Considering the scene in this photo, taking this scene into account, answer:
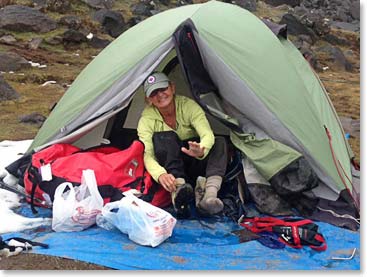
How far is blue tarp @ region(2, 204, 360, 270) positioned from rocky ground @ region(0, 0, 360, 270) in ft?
0.48

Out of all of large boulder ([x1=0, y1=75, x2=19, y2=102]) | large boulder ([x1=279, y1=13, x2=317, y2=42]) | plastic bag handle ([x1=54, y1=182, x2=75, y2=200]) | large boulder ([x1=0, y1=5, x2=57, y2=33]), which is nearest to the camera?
plastic bag handle ([x1=54, y1=182, x2=75, y2=200])

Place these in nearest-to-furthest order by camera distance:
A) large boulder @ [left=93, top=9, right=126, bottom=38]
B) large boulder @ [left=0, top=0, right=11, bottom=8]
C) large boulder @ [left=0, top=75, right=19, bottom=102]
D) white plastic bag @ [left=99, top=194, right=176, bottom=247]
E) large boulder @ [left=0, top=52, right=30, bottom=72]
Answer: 1. white plastic bag @ [left=99, top=194, right=176, bottom=247]
2. large boulder @ [left=0, top=75, right=19, bottom=102]
3. large boulder @ [left=0, top=52, right=30, bottom=72]
4. large boulder @ [left=0, top=0, right=11, bottom=8]
5. large boulder @ [left=93, top=9, right=126, bottom=38]

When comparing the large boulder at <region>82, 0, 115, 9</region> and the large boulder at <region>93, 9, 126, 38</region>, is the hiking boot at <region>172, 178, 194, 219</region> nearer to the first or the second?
the large boulder at <region>93, 9, 126, 38</region>

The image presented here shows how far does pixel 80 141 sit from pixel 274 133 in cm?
179

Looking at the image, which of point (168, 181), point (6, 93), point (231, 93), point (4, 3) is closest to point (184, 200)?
point (168, 181)

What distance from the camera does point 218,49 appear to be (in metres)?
4.77

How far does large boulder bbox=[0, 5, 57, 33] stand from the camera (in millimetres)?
15078

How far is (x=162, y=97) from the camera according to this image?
15.1 ft

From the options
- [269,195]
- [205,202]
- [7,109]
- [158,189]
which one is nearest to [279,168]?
[269,195]

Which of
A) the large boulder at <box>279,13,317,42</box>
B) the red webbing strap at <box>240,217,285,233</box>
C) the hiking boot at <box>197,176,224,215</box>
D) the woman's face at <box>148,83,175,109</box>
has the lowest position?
the large boulder at <box>279,13,317,42</box>

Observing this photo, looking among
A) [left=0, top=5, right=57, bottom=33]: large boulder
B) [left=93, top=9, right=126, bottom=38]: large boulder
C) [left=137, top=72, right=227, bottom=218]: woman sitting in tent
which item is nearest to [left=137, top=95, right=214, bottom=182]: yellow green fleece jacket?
[left=137, top=72, right=227, bottom=218]: woman sitting in tent

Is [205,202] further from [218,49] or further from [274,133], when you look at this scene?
[218,49]

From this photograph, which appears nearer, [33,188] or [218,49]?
[33,188]

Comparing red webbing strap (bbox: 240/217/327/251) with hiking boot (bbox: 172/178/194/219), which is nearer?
red webbing strap (bbox: 240/217/327/251)
